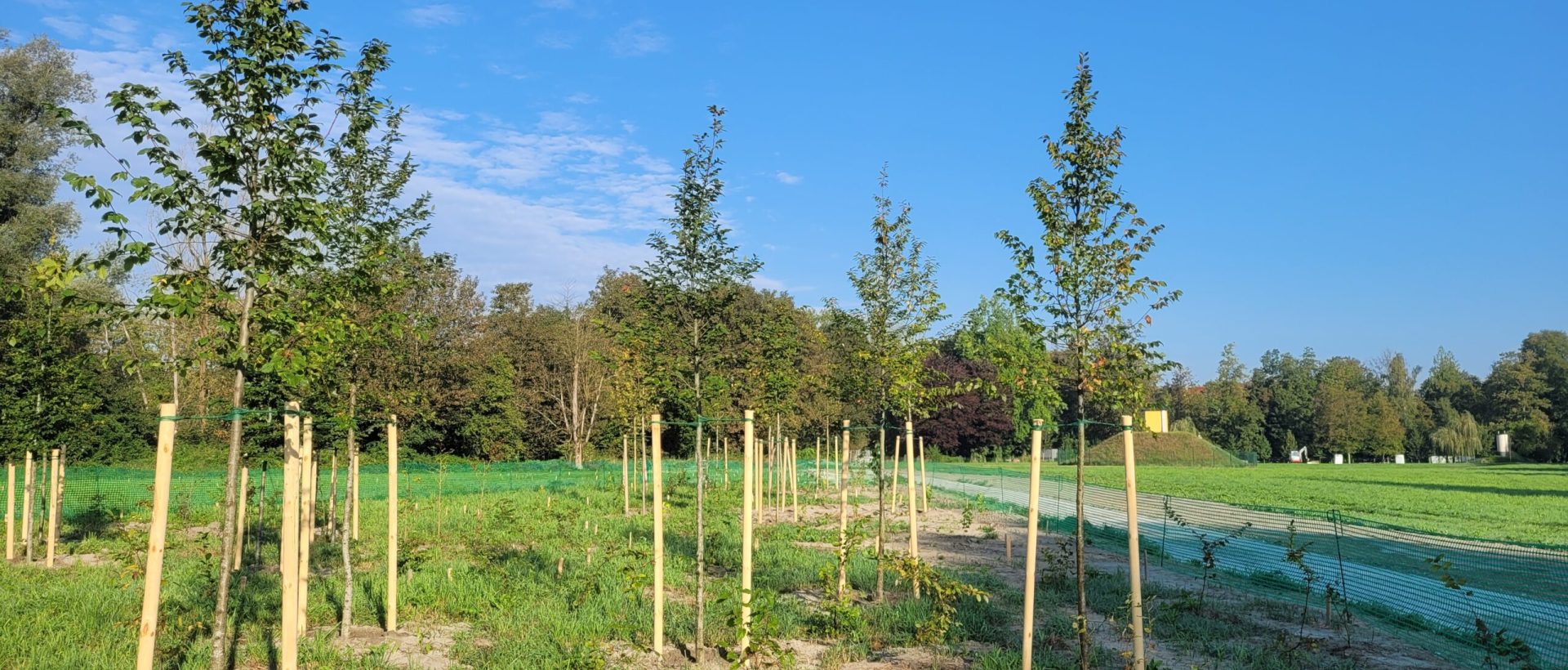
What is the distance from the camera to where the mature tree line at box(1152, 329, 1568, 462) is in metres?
83.7

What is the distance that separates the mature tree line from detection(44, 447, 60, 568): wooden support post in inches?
3095

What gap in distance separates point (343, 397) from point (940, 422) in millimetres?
54201

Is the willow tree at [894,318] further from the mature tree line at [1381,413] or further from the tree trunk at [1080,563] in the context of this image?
the mature tree line at [1381,413]

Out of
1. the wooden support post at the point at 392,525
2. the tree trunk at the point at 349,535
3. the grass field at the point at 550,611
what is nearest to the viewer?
the grass field at the point at 550,611

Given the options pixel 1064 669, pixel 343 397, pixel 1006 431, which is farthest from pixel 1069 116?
pixel 1006 431

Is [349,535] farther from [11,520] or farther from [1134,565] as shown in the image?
[11,520]

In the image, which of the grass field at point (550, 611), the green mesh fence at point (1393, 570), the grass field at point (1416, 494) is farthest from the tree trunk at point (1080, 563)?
the grass field at point (1416, 494)

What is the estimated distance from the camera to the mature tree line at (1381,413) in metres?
83.7

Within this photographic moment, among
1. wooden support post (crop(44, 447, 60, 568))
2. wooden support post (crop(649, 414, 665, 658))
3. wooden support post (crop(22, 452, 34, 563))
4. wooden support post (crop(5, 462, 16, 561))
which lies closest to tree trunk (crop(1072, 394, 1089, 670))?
wooden support post (crop(649, 414, 665, 658))

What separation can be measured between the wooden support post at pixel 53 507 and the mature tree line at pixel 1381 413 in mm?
78619

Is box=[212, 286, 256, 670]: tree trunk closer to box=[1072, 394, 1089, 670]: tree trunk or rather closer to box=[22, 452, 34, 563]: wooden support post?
box=[1072, 394, 1089, 670]: tree trunk

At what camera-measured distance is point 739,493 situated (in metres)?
23.4

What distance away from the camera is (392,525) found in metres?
8.33

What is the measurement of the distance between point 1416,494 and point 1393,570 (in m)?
26.8
